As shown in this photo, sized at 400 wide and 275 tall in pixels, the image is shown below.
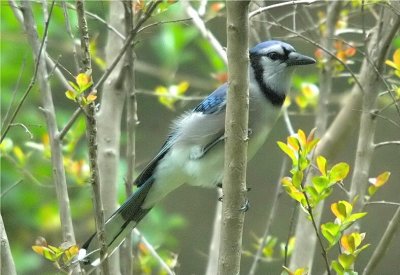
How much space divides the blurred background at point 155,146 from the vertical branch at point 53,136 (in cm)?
7

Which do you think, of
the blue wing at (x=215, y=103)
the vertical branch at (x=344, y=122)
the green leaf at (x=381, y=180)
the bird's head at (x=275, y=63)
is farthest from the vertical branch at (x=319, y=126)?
the green leaf at (x=381, y=180)

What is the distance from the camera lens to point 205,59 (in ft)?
18.4

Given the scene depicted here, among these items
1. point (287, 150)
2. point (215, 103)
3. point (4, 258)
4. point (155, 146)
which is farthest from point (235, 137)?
point (155, 146)

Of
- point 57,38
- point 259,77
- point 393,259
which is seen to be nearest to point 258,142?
point 259,77

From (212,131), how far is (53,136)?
74 cm

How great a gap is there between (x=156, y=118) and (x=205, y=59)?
1.81ft

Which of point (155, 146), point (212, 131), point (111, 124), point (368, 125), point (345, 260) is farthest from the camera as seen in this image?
point (155, 146)

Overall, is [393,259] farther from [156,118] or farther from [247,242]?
[156,118]

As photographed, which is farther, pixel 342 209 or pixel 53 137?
pixel 53 137

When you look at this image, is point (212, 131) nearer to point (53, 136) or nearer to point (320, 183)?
point (53, 136)

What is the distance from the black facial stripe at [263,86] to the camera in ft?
9.64

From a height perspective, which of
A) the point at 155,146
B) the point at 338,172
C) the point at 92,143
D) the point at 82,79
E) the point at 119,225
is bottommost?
the point at 155,146

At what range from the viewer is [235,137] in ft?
6.12

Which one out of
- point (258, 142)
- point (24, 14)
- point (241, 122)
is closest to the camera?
point (241, 122)
